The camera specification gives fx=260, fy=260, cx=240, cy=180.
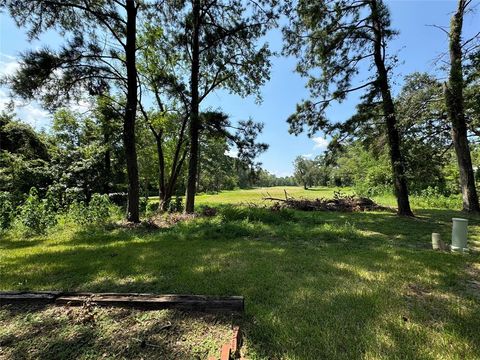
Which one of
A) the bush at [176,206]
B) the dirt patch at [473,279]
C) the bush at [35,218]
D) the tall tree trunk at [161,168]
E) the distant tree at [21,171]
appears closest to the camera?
the dirt patch at [473,279]

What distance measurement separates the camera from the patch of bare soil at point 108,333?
2.03 metres

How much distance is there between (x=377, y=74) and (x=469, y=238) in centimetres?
664

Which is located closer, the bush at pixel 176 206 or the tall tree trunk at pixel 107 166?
the bush at pixel 176 206

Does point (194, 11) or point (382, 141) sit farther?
point (382, 141)

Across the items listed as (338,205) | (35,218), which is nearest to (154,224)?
(35,218)

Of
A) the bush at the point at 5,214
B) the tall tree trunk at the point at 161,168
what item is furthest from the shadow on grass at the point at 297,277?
the tall tree trunk at the point at 161,168

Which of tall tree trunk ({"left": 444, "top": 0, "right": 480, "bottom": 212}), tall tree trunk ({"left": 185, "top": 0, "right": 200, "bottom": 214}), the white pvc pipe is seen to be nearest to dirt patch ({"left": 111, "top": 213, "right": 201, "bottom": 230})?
tall tree trunk ({"left": 185, "top": 0, "right": 200, "bottom": 214})

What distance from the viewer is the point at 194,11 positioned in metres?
9.62

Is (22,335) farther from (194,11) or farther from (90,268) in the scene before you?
(194,11)

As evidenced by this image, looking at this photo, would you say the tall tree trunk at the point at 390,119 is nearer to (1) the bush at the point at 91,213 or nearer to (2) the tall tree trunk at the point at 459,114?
(2) the tall tree trunk at the point at 459,114

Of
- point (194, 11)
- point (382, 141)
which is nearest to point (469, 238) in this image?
point (382, 141)

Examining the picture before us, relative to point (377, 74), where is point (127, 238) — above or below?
below

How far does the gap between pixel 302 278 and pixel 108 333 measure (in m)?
2.37

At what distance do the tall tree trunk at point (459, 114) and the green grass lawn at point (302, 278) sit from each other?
12.0 ft
